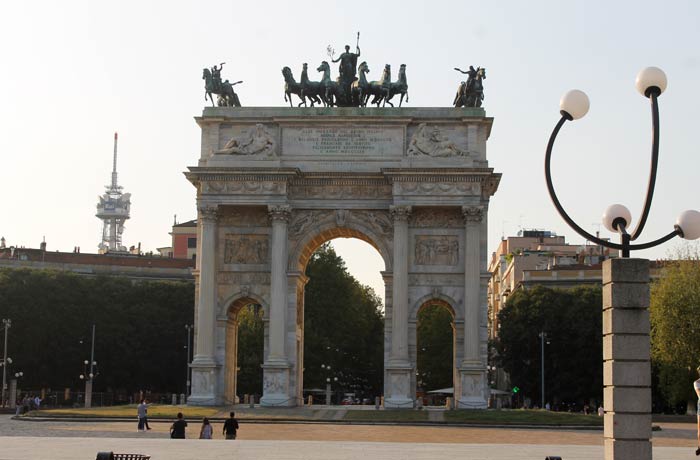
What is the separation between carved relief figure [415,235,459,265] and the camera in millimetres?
60531

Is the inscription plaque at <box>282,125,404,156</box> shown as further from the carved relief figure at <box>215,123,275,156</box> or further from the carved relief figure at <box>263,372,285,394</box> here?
the carved relief figure at <box>263,372,285,394</box>

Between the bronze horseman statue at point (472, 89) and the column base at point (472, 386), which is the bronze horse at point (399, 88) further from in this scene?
the column base at point (472, 386)

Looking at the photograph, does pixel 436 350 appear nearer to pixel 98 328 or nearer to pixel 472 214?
pixel 98 328

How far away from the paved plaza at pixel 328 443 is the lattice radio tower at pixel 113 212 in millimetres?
133491

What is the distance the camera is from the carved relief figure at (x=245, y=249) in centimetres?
6138

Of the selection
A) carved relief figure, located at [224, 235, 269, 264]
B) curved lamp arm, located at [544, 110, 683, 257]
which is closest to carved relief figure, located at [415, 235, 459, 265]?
carved relief figure, located at [224, 235, 269, 264]

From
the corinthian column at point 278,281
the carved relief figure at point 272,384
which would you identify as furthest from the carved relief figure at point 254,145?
the carved relief figure at point 272,384

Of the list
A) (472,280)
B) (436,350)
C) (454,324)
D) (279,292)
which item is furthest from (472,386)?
(436,350)

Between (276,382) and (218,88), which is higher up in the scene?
(218,88)

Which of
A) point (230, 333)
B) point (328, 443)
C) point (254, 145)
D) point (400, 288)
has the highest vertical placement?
point (254, 145)

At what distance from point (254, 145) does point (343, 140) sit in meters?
4.38

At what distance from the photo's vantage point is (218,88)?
62.8 m

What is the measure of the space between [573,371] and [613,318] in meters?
65.3

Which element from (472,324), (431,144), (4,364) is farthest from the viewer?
(4,364)
